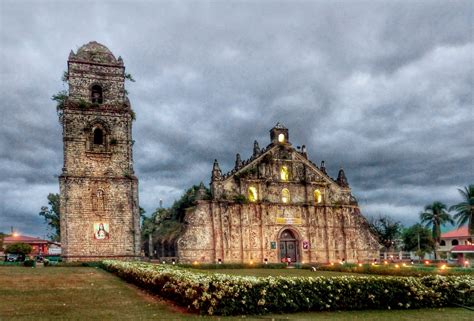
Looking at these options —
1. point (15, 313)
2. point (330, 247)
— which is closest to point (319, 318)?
point (15, 313)

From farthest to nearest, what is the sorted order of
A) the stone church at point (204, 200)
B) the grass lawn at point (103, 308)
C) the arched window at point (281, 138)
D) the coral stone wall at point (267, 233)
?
1. the arched window at point (281, 138)
2. the coral stone wall at point (267, 233)
3. the stone church at point (204, 200)
4. the grass lawn at point (103, 308)

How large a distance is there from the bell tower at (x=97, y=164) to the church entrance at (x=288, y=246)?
15269 mm

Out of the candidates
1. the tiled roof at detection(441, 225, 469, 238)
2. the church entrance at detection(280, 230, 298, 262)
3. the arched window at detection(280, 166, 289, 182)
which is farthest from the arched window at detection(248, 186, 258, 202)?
the tiled roof at detection(441, 225, 469, 238)

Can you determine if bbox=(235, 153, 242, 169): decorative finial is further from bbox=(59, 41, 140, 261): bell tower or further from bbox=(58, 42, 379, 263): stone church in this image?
bbox=(59, 41, 140, 261): bell tower

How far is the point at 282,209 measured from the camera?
47.4 meters

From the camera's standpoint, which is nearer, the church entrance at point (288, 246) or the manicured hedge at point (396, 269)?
the manicured hedge at point (396, 269)

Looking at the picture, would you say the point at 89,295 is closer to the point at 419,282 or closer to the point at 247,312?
the point at 247,312

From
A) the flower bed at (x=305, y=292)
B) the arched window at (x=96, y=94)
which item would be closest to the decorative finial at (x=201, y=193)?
the arched window at (x=96, y=94)

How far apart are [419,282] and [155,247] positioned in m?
36.9

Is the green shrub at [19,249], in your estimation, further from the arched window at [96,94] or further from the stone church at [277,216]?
the arched window at [96,94]

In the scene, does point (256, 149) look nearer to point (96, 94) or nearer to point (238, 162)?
point (238, 162)

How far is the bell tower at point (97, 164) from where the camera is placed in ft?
121

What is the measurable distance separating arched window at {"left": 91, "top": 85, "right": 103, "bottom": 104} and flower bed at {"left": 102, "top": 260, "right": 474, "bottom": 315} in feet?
86.2

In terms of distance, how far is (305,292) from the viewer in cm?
1434
